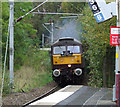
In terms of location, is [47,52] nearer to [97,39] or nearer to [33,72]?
[33,72]

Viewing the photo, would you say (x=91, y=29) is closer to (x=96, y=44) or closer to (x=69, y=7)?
(x=96, y=44)

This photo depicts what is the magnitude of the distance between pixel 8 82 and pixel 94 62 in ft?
15.5

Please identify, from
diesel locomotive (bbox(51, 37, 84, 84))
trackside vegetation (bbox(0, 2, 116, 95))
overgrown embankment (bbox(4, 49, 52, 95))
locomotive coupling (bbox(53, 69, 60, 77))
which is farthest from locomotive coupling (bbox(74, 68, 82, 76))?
overgrown embankment (bbox(4, 49, 52, 95))

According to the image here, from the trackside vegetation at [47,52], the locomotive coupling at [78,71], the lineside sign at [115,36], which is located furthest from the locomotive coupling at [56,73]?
the lineside sign at [115,36]

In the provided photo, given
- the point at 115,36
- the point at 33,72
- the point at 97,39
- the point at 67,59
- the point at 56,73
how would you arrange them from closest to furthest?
1. the point at 115,36
2. the point at 97,39
3. the point at 67,59
4. the point at 56,73
5. the point at 33,72

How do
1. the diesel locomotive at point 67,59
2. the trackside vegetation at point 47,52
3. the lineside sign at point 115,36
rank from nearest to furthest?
the lineside sign at point 115,36, the trackside vegetation at point 47,52, the diesel locomotive at point 67,59

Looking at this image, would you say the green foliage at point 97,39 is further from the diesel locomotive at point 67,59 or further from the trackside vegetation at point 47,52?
the diesel locomotive at point 67,59

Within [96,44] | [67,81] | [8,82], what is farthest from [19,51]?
[96,44]

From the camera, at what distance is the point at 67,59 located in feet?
64.6

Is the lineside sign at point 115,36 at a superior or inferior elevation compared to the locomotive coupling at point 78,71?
superior

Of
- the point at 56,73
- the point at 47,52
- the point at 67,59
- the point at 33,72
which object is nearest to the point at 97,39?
the point at 67,59

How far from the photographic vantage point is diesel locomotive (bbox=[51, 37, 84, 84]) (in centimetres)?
1962

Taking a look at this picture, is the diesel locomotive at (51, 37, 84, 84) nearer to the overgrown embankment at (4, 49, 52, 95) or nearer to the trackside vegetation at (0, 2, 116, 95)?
the trackside vegetation at (0, 2, 116, 95)

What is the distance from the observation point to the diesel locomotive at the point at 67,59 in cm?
1962
